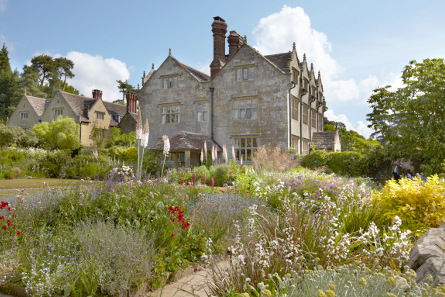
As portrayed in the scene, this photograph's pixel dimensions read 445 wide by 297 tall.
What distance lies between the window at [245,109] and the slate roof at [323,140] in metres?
6.78

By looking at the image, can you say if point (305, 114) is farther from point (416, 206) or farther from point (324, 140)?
point (416, 206)

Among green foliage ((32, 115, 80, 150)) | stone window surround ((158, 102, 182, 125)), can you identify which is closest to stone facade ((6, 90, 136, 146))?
green foliage ((32, 115, 80, 150))

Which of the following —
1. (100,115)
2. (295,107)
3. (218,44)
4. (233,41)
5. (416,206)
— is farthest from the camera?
(100,115)

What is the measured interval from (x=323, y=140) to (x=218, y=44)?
35.9 ft

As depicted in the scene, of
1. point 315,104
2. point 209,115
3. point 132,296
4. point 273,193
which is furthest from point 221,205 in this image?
point 315,104

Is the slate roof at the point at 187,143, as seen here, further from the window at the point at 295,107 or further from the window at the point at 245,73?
the window at the point at 295,107

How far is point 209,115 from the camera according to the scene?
941 inches

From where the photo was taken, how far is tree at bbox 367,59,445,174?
14781 mm

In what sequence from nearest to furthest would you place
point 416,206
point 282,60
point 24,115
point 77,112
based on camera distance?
1. point 416,206
2. point 282,60
3. point 77,112
4. point 24,115

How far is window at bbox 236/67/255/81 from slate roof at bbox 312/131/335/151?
8017 mm

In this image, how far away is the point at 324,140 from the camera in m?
26.7

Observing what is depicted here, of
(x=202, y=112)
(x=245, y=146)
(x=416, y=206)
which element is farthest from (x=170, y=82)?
(x=416, y=206)

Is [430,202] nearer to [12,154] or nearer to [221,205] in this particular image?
[221,205]

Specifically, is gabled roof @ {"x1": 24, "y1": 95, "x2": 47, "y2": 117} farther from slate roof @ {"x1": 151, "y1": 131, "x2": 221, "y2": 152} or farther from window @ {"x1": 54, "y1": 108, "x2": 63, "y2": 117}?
slate roof @ {"x1": 151, "y1": 131, "x2": 221, "y2": 152}
